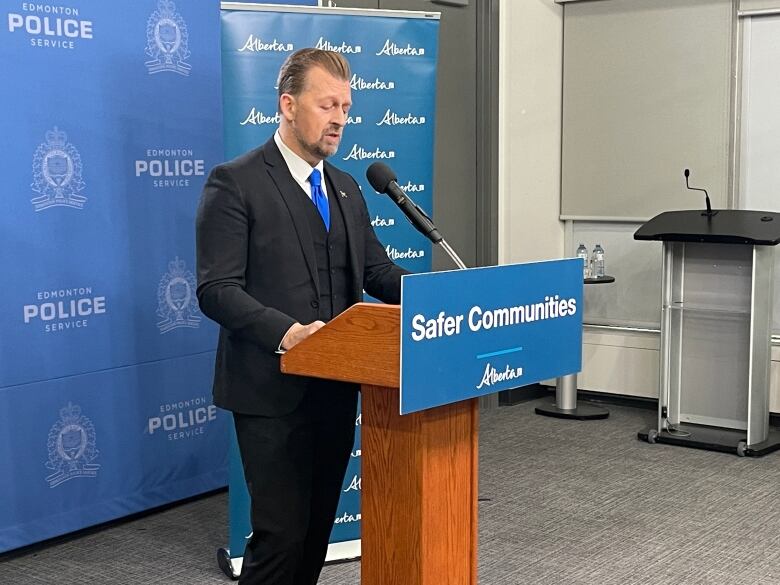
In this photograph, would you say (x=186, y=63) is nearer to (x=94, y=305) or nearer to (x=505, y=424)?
(x=94, y=305)

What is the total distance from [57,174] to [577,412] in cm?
345

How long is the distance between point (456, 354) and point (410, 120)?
2.22m

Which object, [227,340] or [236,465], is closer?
[227,340]

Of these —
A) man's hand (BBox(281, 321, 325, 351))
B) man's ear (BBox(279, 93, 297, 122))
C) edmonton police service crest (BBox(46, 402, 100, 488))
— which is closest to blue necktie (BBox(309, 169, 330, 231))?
man's ear (BBox(279, 93, 297, 122))

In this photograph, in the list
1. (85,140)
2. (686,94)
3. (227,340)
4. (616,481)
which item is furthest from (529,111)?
(227,340)

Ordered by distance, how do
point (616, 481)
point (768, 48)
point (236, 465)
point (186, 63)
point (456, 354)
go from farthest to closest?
point (768, 48) → point (616, 481) → point (186, 63) → point (236, 465) → point (456, 354)

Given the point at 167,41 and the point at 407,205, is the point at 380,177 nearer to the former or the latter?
the point at 407,205

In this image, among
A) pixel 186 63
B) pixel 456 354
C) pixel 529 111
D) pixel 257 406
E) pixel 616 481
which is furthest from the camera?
pixel 529 111

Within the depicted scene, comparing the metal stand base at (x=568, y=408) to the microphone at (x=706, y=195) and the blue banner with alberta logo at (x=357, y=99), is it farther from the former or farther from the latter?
the blue banner with alberta logo at (x=357, y=99)

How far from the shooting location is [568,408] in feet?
20.5

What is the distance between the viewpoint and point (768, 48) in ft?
18.9

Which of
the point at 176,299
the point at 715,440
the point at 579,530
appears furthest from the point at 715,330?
the point at 176,299

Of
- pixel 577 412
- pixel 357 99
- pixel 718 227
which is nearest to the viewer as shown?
pixel 357 99

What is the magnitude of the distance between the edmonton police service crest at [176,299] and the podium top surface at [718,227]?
7.67 ft
